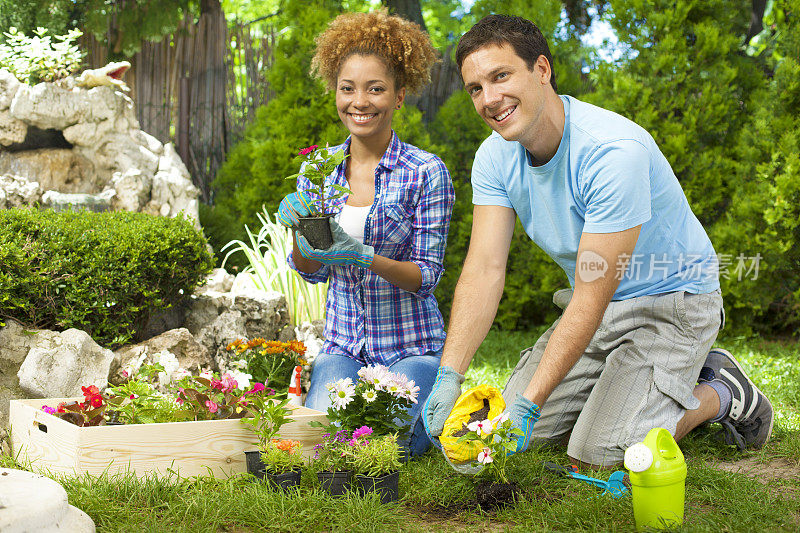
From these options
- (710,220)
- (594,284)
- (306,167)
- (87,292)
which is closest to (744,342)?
(710,220)

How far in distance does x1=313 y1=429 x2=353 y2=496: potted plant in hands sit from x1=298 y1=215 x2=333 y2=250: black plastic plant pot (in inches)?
28.6

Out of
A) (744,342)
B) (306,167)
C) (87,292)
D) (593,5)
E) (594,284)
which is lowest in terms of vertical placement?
(744,342)

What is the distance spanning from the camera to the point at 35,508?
1.71 metres

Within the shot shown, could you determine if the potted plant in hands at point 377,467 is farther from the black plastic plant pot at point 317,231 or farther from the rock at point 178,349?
the rock at point 178,349

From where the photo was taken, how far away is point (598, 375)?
2930mm

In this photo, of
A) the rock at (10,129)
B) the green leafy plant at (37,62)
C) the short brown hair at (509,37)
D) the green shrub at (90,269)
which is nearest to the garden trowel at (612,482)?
the short brown hair at (509,37)

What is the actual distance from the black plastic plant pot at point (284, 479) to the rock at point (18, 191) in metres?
2.68

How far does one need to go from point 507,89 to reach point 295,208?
923mm

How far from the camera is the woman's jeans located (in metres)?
2.83

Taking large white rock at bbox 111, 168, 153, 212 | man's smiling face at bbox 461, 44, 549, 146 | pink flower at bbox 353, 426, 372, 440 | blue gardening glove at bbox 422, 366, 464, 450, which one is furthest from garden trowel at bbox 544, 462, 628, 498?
large white rock at bbox 111, 168, 153, 212

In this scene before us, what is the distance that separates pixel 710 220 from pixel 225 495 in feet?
16.4

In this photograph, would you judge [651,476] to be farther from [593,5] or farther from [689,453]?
[593,5]

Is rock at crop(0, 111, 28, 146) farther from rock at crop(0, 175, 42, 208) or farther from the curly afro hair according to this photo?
the curly afro hair

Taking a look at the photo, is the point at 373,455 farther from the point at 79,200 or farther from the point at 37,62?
the point at 37,62
